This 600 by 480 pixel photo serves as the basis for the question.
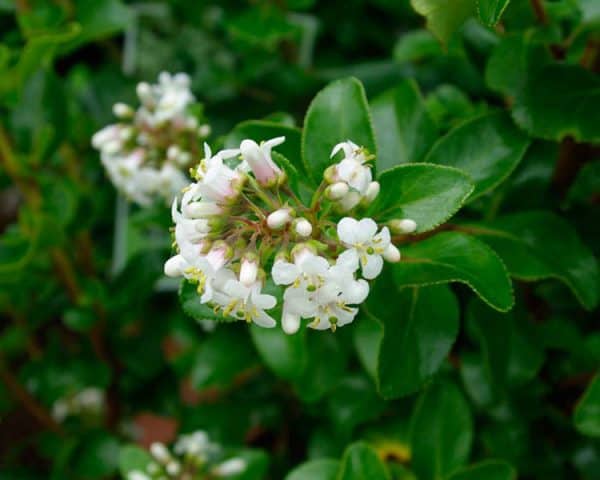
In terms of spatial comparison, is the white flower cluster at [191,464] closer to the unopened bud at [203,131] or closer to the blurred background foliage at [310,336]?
the blurred background foliage at [310,336]

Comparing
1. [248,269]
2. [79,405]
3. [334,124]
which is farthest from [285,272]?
[79,405]

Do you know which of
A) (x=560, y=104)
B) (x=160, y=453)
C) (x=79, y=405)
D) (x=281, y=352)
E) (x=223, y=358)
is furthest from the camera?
(x=79, y=405)

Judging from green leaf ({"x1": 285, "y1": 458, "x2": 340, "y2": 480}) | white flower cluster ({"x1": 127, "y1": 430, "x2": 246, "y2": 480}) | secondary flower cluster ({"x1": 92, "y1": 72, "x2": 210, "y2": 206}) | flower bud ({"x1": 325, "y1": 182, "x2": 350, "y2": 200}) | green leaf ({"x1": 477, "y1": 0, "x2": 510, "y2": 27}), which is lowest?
white flower cluster ({"x1": 127, "y1": 430, "x2": 246, "y2": 480})

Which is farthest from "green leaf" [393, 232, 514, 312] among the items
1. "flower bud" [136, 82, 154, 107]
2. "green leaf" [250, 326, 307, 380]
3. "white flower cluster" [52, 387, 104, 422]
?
"white flower cluster" [52, 387, 104, 422]

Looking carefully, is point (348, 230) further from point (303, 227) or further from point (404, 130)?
point (404, 130)

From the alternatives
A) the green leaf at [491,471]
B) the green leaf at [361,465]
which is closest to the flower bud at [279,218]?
the green leaf at [361,465]

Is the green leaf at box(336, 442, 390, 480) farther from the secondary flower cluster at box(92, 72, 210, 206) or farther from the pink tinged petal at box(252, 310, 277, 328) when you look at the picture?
the secondary flower cluster at box(92, 72, 210, 206)
